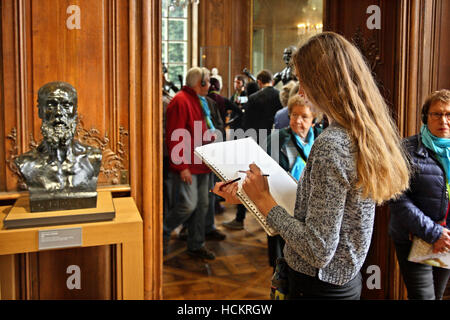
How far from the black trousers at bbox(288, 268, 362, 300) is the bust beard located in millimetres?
1205

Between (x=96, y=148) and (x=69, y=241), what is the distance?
20.6 inches

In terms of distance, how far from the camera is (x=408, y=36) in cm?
251

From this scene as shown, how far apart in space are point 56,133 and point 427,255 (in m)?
1.77

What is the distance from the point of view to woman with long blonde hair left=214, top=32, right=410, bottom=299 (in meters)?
1.07

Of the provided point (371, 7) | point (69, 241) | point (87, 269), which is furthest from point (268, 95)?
point (69, 241)

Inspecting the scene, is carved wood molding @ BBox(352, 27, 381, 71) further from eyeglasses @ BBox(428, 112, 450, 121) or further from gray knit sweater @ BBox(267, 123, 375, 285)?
gray knit sweater @ BBox(267, 123, 375, 285)

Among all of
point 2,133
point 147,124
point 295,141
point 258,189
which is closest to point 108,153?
point 147,124

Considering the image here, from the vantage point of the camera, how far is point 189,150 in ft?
11.5

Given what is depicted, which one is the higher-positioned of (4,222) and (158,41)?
(158,41)

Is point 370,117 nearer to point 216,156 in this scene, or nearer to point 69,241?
point 216,156

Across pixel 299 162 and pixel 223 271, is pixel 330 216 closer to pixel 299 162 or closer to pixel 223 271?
pixel 299 162

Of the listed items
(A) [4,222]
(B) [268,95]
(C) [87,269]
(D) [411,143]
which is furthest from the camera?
(B) [268,95]

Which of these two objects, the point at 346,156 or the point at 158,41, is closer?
the point at 346,156
